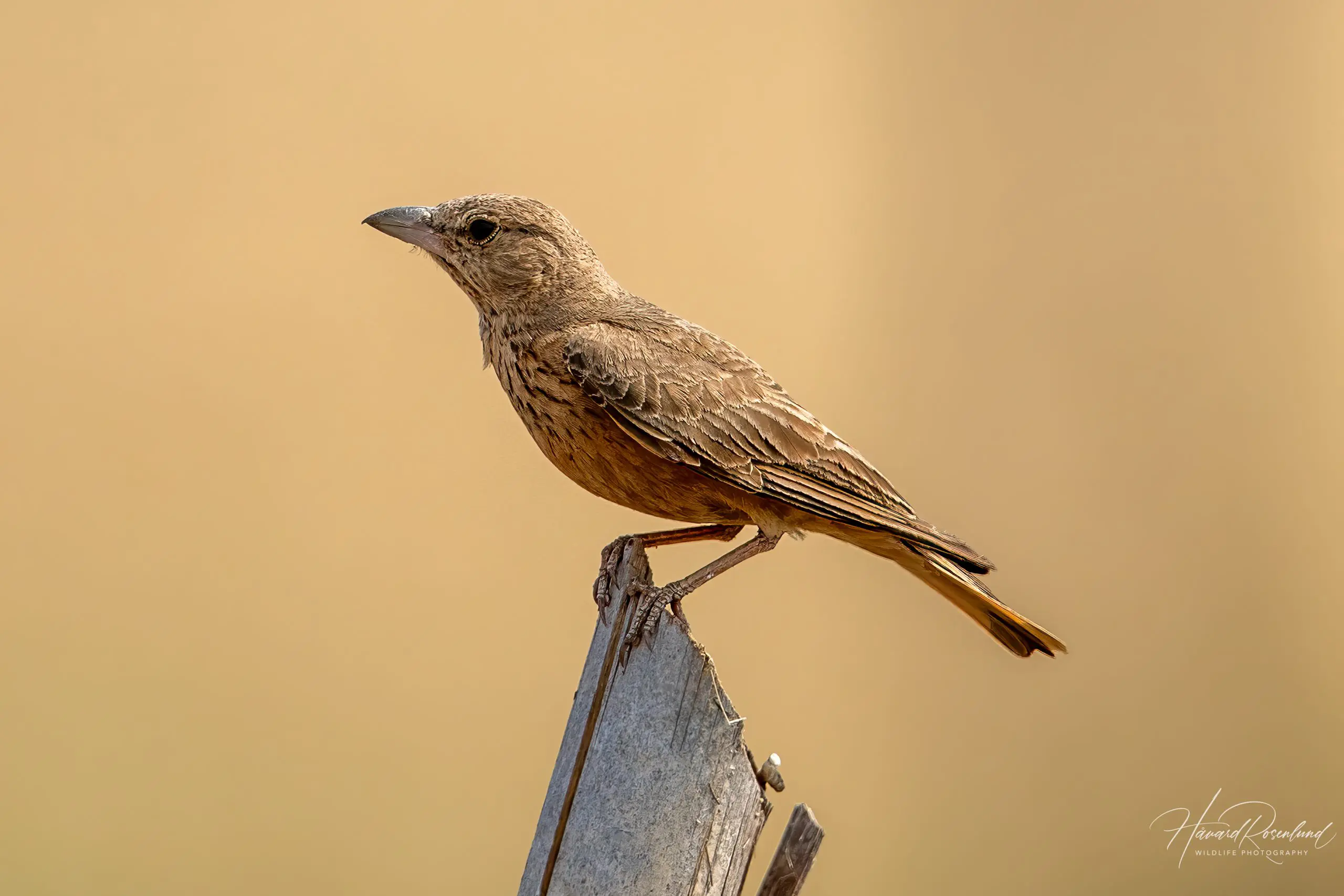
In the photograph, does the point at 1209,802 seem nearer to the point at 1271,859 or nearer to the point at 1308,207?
the point at 1271,859

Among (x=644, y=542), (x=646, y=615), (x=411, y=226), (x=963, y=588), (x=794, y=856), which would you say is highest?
(x=411, y=226)

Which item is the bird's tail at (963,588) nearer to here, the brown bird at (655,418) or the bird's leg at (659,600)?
the brown bird at (655,418)

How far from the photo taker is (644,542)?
261 centimetres

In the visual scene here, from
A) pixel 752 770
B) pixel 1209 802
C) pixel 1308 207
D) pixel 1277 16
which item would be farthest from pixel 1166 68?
pixel 752 770

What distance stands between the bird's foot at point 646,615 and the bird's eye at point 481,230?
3.27 feet

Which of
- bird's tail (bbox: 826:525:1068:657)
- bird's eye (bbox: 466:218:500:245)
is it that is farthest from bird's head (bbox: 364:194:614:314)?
bird's tail (bbox: 826:525:1068:657)

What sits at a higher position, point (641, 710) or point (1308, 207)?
point (1308, 207)

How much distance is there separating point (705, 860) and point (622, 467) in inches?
34.5

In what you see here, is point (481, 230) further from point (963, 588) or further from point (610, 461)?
point (963, 588)

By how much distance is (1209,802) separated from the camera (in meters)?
4.86

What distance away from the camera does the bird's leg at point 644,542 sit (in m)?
2.55

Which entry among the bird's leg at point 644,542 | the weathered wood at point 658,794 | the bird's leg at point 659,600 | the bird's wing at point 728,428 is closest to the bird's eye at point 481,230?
the bird's wing at point 728,428

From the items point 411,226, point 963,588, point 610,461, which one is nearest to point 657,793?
point 610,461

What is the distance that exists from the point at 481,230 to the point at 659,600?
1083 mm
